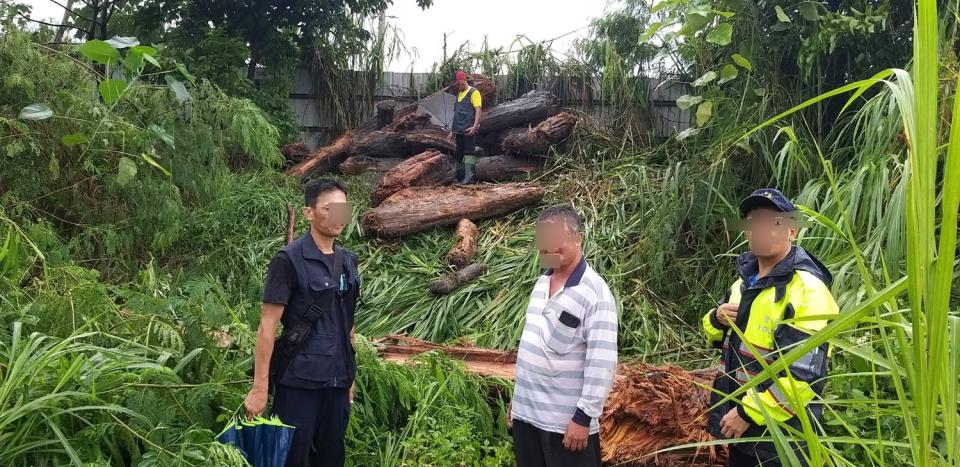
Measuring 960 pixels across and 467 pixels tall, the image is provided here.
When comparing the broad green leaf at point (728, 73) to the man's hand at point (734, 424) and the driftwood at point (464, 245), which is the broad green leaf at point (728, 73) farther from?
the man's hand at point (734, 424)

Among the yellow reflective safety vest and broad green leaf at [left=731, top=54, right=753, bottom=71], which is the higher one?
broad green leaf at [left=731, top=54, right=753, bottom=71]

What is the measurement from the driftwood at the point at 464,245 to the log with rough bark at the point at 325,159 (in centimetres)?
279

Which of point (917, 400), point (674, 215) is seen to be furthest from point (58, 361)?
point (674, 215)

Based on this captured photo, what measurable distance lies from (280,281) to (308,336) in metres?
0.26

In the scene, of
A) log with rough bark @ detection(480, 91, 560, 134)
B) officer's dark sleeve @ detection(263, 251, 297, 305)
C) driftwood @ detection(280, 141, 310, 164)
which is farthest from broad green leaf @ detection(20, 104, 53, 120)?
log with rough bark @ detection(480, 91, 560, 134)

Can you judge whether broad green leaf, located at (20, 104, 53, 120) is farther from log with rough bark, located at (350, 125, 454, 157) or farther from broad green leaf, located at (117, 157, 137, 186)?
log with rough bark, located at (350, 125, 454, 157)

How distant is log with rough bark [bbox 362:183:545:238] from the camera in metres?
6.65

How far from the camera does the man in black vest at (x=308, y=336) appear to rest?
2.79m

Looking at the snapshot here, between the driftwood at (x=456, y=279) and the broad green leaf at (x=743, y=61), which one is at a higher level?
the broad green leaf at (x=743, y=61)

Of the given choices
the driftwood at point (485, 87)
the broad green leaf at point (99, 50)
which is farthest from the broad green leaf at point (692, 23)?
the broad green leaf at point (99, 50)

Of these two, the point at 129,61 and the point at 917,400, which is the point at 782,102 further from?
the point at 917,400

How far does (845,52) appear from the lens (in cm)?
561

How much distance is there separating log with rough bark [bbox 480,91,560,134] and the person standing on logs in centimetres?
25

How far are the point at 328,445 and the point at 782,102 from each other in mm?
4639
